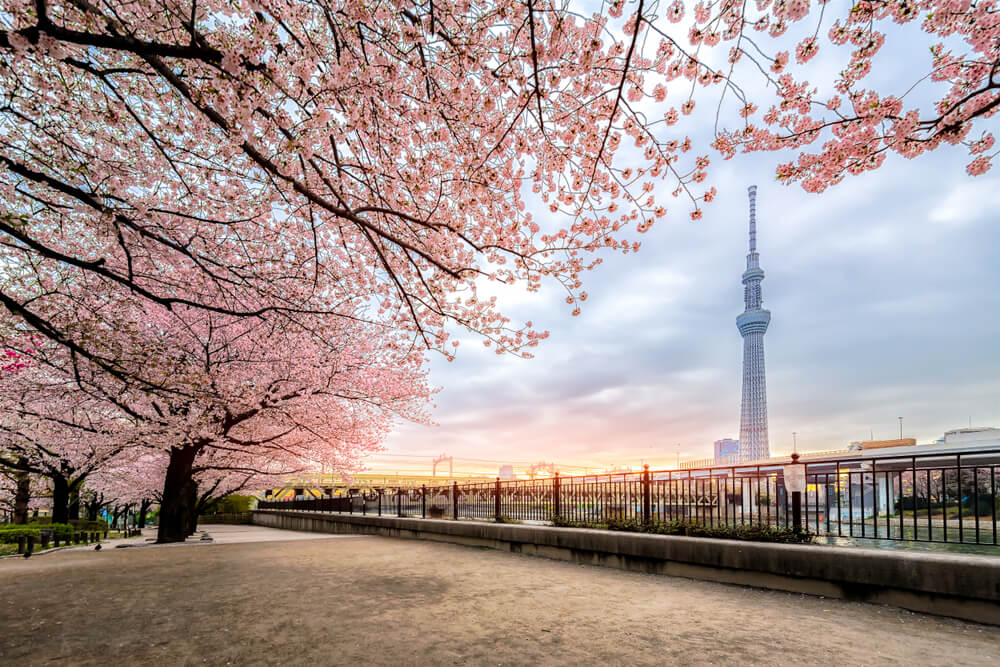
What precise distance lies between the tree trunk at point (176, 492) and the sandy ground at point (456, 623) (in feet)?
30.4

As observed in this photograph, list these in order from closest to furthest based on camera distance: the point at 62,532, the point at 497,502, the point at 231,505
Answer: the point at 497,502 → the point at 62,532 → the point at 231,505

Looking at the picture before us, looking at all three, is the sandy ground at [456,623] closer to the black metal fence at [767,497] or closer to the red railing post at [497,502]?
the black metal fence at [767,497]

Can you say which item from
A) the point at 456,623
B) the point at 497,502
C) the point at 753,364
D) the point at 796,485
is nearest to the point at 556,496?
the point at 497,502

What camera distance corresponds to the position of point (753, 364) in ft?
364

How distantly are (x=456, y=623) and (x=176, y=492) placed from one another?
665 inches

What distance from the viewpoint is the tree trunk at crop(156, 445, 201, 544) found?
57.7 ft

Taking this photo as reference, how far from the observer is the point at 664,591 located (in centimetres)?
691

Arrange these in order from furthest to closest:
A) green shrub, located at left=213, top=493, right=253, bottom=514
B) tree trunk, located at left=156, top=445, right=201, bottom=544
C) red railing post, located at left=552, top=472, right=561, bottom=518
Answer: green shrub, located at left=213, top=493, right=253, bottom=514 < tree trunk, located at left=156, top=445, right=201, bottom=544 < red railing post, located at left=552, top=472, right=561, bottom=518

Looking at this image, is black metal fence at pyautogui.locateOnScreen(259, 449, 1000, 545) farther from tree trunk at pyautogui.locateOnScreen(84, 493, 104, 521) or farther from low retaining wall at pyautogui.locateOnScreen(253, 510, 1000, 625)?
tree trunk at pyautogui.locateOnScreen(84, 493, 104, 521)

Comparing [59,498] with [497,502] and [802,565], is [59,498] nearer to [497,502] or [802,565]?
[497,502]

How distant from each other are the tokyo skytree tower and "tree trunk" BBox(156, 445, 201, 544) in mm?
84015

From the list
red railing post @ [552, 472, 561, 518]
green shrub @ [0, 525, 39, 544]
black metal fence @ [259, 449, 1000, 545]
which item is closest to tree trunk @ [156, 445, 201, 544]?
green shrub @ [0, 525, 39, 544]

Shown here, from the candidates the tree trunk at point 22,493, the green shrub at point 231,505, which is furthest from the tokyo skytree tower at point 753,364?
the tree trunk at point 22,493

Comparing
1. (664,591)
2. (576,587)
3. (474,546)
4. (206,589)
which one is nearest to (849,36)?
(664,591)
